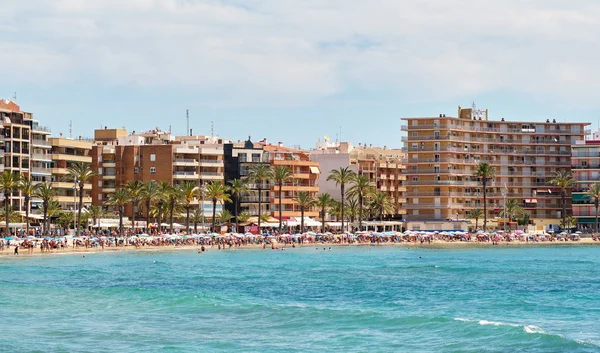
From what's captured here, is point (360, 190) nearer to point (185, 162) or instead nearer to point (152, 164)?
point (185, 162)

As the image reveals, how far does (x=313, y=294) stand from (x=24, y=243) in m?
50.4

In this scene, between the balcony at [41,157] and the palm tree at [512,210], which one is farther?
the palm tree at [512,210]

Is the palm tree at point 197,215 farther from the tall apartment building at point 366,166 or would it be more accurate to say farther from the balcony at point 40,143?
the tall apartment building at point 366,166

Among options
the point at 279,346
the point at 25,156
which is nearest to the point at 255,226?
the point at 25,156

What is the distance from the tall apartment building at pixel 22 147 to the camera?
13138 centimetres

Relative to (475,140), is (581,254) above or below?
below

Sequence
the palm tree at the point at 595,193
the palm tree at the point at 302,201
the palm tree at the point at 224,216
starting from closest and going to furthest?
the palm tree at the point at 224,216, the palm tree at the point at 302,201, the palm tree at the point at 595,193

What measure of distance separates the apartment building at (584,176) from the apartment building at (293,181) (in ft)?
135

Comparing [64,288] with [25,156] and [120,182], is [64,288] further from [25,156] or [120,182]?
[120,182]

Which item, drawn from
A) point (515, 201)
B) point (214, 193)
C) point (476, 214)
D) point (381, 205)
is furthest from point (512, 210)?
point (214, 193)

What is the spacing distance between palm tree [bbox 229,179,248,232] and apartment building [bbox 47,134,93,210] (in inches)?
804

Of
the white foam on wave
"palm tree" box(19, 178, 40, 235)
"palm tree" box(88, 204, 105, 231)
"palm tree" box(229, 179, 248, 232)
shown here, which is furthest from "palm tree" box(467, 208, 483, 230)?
the white foam on wave

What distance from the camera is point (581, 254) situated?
390ft

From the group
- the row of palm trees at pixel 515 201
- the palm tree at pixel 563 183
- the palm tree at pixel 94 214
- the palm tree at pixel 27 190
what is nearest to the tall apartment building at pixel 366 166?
the row of palm trees at pixel 515 201
